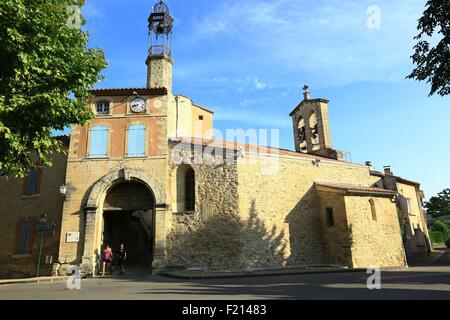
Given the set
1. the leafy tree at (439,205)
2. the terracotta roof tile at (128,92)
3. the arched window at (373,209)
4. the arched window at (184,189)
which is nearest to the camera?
the arched window at (184,189)

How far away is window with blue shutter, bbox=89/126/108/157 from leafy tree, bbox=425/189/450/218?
42259 millimetres

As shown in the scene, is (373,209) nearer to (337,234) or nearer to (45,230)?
(337,234)

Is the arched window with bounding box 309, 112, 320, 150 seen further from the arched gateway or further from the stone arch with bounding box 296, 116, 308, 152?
the arched gateway

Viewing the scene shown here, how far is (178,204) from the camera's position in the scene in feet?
A: 55.3

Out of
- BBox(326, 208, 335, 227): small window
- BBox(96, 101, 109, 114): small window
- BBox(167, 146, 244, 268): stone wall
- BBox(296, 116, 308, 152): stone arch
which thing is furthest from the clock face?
BBox(296, 116, 308, 152): stone arch

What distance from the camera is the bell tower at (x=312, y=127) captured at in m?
23.1

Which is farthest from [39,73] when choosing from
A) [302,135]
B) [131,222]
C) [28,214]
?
[302,135]

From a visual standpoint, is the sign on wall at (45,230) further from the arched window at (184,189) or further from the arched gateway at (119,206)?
the arched window at (184,189)

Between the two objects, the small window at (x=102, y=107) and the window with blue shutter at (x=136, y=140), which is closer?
the window with blue shutter at (x=136, y=140)

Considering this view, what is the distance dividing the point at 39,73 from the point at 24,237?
11.8 meters

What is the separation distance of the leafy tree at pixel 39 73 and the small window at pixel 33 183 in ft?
29.7

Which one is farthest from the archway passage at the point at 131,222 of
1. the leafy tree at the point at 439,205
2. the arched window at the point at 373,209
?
the leafy tree at the point at 439,205

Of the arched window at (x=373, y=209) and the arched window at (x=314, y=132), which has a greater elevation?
the arched window at (x=314, y=132)
